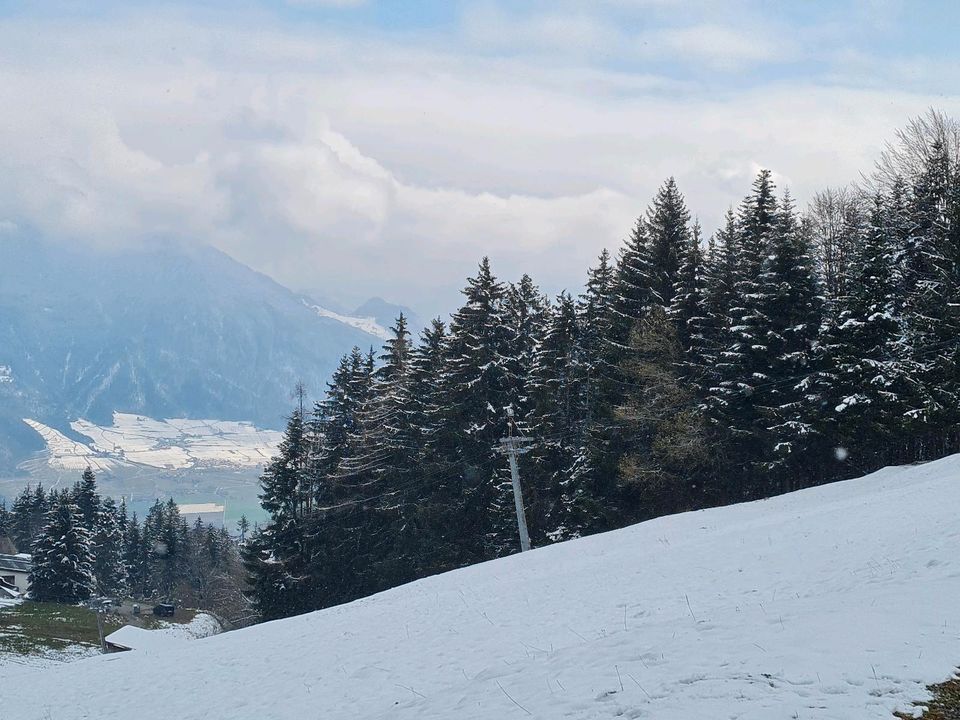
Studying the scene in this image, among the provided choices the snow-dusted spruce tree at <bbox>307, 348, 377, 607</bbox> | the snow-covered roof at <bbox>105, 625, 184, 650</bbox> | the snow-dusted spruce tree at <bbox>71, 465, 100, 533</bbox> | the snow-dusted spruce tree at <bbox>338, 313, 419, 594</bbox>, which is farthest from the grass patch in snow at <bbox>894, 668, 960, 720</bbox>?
the snow-dusted spruce tree at <bbox>71, 465, 100, 533</bbox>

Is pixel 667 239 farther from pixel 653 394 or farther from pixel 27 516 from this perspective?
pixel 27 516

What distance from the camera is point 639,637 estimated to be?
11781 mm

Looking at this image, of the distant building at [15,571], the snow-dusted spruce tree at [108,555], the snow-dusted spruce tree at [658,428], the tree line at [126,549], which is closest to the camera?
the snow-dusted spruce tree at [658,428]

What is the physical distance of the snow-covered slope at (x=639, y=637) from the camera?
879cm

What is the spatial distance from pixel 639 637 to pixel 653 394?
31.4 m

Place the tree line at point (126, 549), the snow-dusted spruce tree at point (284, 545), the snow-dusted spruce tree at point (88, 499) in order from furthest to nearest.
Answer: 1. the snow-dusted spruce tree at point (88, 499)
2. the tree line at point (126, 549)
3. the snow-dusted spruce tree at point (284, 545)

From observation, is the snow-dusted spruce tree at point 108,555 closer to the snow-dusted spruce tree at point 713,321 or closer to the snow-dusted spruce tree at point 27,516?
the snow-dusted spruce tree at point 27,516

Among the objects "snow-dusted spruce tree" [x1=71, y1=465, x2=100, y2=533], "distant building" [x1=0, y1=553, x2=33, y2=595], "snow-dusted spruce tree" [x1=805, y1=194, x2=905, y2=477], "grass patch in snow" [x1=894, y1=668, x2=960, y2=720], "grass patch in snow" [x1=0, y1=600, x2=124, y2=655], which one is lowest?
"grass patch in snow" [x1=0, y1=600, x2=124, y2=655]

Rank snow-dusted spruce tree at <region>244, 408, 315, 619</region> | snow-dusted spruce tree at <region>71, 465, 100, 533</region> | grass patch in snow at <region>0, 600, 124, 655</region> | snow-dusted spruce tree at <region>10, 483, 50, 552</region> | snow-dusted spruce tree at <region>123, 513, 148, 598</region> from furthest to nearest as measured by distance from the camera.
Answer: snow-dusted spruce tree at <region>10, 483, 50, 552</region> → snow-dusted spruce tree at <region>123, 513, 148, 598</region> → snow-dusted spruce tree at <region>71, 465, 100, 533</region> → snow-dusted spruce tree at <region>244, 408, 315, 619</region> → grass patch in snow at <region>0, 600, 124, 655</region>

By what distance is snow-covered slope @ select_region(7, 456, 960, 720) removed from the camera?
8789 millimetres

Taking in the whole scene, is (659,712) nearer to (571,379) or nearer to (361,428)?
(571,379)

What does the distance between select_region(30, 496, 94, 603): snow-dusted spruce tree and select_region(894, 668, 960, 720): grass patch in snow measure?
86.5 metres

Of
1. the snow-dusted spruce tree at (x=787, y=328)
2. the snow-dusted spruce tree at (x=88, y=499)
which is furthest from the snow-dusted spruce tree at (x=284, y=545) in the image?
the snow-dusted spruce tree at (x=88, y=499)

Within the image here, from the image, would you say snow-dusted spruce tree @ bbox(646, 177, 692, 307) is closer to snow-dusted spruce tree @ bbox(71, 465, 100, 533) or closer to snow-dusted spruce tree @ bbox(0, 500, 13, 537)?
snow-dusted spruce tree @ bbox(71, 465, 100, 533)
